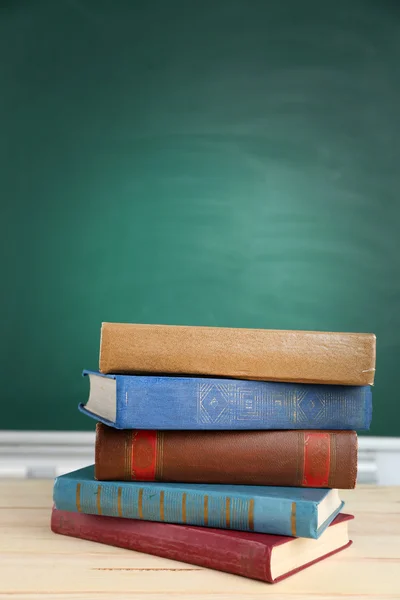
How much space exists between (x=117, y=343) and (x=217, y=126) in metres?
0.83

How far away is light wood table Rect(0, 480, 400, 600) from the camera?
2.23 feet

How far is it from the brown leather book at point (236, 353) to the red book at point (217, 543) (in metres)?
0.18

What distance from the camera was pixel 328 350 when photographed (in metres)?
0.81

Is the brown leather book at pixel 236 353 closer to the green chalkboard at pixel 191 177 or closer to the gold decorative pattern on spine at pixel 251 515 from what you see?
the gold decorative pattern on spine at pixel 251 515

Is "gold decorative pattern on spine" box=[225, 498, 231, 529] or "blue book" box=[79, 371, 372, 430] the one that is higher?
"blue book" box=[79, 371, 372, 430]

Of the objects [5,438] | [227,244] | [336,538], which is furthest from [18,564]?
[227,244]

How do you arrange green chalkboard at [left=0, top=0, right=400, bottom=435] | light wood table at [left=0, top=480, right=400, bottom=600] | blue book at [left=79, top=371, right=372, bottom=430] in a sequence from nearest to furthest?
1. light wood table at [left=0, top=480, right=400, bottom=600]
2. blue book at [left=79, top=371, right=372, bottom=430]
3. green chalkboard at [left=0, top=0, right=400, bottom=435]

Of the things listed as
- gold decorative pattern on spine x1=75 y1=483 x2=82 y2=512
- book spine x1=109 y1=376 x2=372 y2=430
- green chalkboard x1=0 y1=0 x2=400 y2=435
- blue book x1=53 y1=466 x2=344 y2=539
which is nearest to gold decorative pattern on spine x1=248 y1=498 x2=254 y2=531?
blue book x1=53 y1=466 x2=344 y2=539

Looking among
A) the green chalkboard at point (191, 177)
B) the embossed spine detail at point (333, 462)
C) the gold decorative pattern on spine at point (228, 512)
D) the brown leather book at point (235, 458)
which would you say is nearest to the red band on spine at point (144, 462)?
the brown leather book at point (235, 458)

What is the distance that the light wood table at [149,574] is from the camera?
26.8 inches

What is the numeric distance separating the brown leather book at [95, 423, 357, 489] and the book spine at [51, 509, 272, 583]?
60 mm

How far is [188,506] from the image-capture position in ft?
2.52

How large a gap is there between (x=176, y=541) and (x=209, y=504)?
0.06m

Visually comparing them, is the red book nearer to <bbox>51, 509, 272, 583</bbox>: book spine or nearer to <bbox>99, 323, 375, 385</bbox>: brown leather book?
<bbox>51, 509, 272, 583</bbox>: book spine
